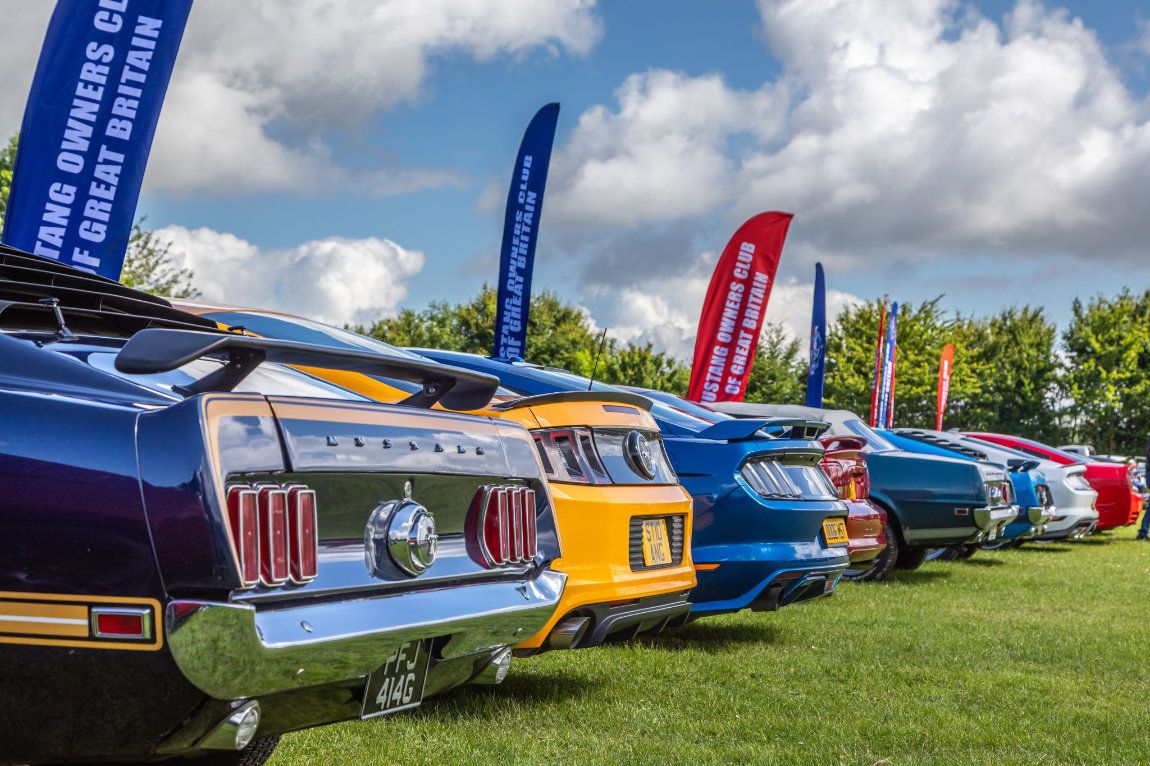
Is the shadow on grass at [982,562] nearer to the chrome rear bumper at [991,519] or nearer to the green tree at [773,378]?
the chrome rear bumper at [991,519]

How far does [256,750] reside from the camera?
3465mm

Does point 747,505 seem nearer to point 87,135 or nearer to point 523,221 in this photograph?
point 87,135

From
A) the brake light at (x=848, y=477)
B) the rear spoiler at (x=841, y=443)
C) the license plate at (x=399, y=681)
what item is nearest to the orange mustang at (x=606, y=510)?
the license plate at (x=399, y=681)

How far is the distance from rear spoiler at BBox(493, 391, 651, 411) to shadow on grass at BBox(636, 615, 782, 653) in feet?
7.10

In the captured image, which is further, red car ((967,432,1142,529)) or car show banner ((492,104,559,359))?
red car ((967,432,1142,529))

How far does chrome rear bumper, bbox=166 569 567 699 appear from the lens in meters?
2.29

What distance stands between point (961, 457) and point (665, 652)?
20.1ft

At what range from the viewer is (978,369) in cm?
5619

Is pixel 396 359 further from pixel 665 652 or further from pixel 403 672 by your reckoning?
pixel 665 652

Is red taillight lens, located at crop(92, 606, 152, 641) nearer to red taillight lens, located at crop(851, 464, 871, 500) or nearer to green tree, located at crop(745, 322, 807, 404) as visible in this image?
red taillight lens, located at crop(851, 464, 871, 500)

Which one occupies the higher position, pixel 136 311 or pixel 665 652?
pixel 136 311

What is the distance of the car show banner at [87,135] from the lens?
8391 mm

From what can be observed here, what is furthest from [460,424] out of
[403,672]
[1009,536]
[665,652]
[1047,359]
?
[1047,359]

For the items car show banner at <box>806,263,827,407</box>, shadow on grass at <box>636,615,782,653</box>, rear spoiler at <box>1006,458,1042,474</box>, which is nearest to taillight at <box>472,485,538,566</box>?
shadow on grass at <box>636,615,782,653</box>
